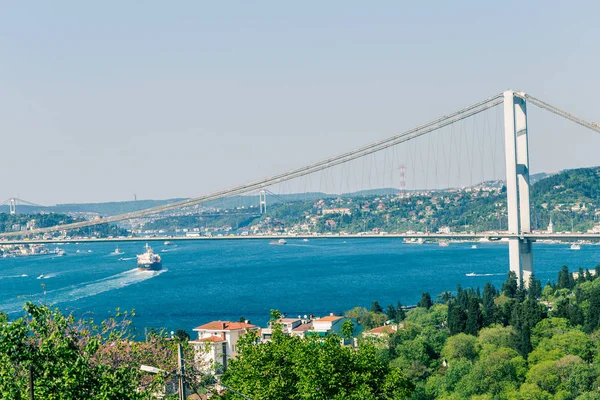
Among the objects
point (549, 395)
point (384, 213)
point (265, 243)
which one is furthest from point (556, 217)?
point (549, 395)

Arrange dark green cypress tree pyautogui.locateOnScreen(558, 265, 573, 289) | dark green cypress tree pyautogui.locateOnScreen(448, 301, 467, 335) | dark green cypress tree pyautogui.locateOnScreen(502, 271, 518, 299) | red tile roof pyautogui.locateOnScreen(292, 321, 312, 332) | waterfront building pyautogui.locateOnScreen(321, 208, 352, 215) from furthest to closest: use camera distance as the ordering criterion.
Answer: waterfront building pyautogui.locateOnScreen(321, 208, 352, 215) → dark green cypress tree pyautogui.locateOnScreen(558, 265, 573, 289) → dark green cypress tree pyautogui.locateOnScreen(502, 271, 518, 299) → red tile roof pyautogui.locateOnScreen(292, 321, 312, 332) → dark green cypress tree pyautogui.locateOnScreen(448, 301, 467, 335)

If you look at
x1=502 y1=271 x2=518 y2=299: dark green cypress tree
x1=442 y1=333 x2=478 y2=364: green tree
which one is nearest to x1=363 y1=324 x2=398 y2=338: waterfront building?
x1=442 y1=333 x2=478 y2=364: green tree

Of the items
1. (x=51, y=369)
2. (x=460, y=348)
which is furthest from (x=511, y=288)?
(x=51, y=369)

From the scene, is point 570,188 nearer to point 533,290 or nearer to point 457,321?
point 533,290

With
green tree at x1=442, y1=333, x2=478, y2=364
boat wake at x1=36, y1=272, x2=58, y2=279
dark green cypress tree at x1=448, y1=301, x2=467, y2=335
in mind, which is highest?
boat wake at x1=36, y1=272, x2=58, y2=279

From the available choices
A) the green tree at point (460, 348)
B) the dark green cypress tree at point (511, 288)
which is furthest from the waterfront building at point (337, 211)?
the green tree at point (460, 348)

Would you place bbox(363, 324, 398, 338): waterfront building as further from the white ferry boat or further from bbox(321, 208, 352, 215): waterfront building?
bbox(321, 208, 352, 215): waterfront building
